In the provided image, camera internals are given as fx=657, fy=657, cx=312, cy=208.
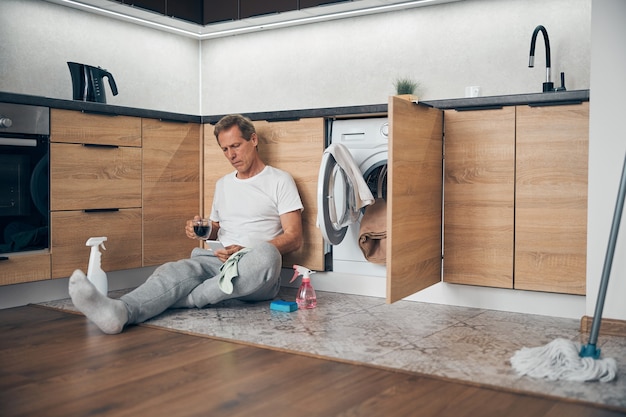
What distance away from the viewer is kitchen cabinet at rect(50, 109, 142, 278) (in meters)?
3.13

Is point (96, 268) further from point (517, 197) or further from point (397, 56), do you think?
point (397, 56)

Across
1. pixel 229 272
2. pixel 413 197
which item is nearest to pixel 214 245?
pixel 229 272

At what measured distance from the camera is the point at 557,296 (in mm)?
2891

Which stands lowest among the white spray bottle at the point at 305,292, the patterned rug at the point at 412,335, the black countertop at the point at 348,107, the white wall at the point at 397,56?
Result: the patterned rug at the point at 412,335

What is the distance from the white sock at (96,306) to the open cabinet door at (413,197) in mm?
1040

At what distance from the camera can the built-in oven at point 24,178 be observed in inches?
115

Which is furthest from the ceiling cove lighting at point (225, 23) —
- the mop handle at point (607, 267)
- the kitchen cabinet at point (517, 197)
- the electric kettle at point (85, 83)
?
the mop handle at point (607, 267)

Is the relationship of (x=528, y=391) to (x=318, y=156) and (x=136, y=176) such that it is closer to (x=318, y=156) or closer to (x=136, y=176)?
(x=318, y=156)

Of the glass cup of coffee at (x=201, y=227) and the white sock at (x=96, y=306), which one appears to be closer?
the white sock at (x=96, y=306)

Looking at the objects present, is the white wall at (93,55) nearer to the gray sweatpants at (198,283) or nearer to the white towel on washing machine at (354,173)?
the gray sweatpants at (198,283)

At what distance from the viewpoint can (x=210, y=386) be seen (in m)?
1.88

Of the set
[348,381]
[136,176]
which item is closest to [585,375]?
[348,381]

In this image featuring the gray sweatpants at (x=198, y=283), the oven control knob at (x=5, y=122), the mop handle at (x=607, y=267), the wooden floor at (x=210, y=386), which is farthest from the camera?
the oven control knob at (x=5, y=122)

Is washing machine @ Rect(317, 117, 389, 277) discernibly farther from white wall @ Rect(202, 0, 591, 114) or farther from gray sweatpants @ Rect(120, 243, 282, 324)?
white wall @ Rect(202, 0, 591, 114)
